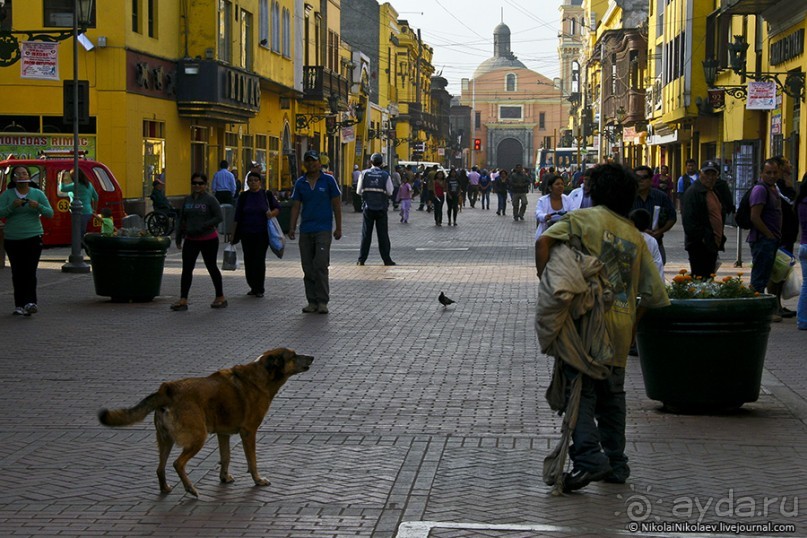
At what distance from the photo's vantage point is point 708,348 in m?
8.54

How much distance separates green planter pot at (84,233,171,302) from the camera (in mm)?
15984

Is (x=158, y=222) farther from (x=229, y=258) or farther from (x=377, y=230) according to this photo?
(x=229, y=258)

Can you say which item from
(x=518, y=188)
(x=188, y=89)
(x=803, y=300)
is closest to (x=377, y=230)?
(x=803, y=300)

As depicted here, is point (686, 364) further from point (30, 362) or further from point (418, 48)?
point (418, 48)

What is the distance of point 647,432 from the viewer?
8.24m

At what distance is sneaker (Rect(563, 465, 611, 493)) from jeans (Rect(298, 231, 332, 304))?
8451 mm

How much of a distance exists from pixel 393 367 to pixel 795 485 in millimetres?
4680

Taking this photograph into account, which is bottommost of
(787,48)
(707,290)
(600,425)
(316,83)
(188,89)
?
(600,425)

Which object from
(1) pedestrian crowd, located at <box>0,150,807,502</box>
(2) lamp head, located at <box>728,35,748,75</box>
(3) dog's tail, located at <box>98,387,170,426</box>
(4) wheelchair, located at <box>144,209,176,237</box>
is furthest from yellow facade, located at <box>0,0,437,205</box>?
(3) dog's tail, located at <box>98,387,170,426</box>

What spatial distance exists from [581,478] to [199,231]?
9.59 metres

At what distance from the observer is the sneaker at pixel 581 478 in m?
6.56

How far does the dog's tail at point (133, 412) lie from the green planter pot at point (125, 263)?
9.73 meters

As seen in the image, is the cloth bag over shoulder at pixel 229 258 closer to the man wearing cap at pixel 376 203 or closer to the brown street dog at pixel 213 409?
the man wearing cap at pixel 376 203

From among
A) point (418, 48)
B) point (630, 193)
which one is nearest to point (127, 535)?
point (630, 193)
